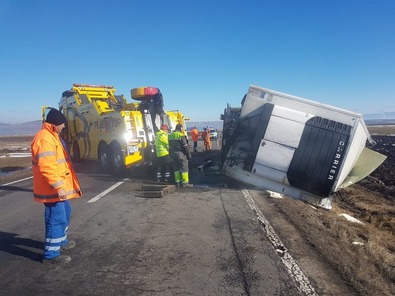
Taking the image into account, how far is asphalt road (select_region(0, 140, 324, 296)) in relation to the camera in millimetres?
3143

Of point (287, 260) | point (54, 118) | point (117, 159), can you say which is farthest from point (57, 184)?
point (117, 159)

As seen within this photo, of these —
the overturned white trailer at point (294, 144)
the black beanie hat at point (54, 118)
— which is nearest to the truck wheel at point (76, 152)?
the overturned white trailer at point (294, 144)

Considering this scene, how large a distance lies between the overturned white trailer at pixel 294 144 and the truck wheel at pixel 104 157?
4.90 metres

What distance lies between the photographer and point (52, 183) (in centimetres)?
361

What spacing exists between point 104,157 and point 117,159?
1.00 m

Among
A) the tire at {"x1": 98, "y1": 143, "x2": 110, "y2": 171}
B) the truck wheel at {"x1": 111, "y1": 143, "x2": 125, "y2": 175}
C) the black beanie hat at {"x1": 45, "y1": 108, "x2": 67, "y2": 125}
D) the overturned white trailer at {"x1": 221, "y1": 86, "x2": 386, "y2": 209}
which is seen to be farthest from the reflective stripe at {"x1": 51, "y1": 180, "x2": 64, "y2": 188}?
the tire at {"x1": 98, "y1": 143, "x2": 110, "y2": 171}

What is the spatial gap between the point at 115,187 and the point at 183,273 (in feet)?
17.1

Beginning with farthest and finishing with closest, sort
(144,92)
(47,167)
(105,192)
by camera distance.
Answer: (144,92) → (105,192) → (47,167)

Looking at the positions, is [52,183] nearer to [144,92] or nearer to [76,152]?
[144,92]

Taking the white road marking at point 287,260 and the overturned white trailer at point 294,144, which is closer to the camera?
the white road marking at point 287,260

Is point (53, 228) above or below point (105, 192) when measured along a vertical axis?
above

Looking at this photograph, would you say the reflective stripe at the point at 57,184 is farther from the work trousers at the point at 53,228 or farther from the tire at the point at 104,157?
the tire at the point at 104,157

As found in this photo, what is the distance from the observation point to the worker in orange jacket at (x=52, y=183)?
3.62 m

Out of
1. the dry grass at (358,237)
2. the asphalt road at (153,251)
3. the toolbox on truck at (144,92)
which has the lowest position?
the dry grass at (358,237)
